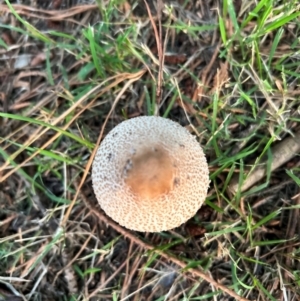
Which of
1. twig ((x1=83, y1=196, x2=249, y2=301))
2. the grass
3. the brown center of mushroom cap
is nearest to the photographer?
the brown center of mushroom cap

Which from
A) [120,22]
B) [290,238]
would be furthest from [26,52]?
[290,238]

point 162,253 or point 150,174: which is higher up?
point 150,174

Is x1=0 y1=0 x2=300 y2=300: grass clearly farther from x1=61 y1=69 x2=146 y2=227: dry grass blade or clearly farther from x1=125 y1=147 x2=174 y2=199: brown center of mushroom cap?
x1=125 y1=147 x2=174 y2=199: brown center of mushroom cap

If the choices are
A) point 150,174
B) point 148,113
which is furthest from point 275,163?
point 150,174

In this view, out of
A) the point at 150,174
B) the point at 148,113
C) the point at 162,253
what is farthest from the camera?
the point at 148,113

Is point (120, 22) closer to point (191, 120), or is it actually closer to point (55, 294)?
point (191, 120)

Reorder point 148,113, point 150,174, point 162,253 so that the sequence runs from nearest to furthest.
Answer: point 150,174, point 162,253, point 148,113

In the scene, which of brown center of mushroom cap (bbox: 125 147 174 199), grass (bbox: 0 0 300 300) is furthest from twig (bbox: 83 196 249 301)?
brown center of mushroom cap (bbox: 125 147 174 199)

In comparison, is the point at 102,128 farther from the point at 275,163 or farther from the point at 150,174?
the point at 275,163
